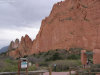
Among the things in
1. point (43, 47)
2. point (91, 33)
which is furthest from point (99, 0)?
point (43, 47)

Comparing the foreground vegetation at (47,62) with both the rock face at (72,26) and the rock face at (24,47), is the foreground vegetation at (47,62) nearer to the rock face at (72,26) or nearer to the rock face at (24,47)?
the rock face at (72,26)

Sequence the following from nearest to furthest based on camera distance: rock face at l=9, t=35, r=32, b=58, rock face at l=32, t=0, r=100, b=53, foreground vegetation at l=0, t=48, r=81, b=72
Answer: foreground vegetation at l=0, t=48, r=81, b=72 < rock face at l=32, t=0, r=100, b=53 < rock face at l=9, t=35, r=32, b=58

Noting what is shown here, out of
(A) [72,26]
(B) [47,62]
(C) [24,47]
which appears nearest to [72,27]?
(A) [72,26]

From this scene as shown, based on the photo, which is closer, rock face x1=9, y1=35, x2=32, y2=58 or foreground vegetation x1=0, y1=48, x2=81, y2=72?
foreground vegetation x1=0, y1=48, x2=81, y2=72

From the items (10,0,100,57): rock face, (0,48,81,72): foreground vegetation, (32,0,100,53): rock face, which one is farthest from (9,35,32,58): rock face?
(0,48,81,72): foreground vegetation

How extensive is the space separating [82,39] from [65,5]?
1245cm

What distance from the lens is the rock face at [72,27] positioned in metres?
52.1

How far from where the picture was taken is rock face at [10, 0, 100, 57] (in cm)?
5209

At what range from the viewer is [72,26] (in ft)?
180

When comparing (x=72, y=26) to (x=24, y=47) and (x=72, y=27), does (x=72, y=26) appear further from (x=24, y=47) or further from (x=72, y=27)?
(x=24, y=47)

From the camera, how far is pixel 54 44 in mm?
57000

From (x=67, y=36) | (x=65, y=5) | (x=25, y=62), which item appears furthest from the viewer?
(x=65, y=5)

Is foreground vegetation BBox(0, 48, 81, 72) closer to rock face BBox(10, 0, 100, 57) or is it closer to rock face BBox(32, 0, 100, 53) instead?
rock face BBox(32, 0, 100, 53)

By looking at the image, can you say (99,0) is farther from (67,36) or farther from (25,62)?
(25,62)
